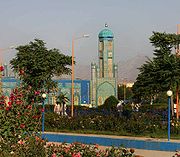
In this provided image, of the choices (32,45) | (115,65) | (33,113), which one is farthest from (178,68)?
(115,65)

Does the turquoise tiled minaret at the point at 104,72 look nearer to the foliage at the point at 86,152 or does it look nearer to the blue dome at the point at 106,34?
the blue dome at the point at 106,34

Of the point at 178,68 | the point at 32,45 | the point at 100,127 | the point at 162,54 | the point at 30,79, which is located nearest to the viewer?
the point at 100,127

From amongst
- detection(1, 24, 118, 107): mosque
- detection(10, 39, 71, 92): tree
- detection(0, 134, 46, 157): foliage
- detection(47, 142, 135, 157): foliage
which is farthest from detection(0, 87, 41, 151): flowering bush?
detection(1, 24, 118, 107): mosque

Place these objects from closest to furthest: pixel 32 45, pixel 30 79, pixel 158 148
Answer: pixel 158 148 < pixel 30 79 < pixel 32 45

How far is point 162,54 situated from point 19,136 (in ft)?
58.5

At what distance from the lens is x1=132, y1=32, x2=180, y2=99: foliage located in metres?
23.3

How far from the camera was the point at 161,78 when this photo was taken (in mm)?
23969

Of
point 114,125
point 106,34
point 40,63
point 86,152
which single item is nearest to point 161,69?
point 114,125

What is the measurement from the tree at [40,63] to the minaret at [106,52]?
24.5 meters

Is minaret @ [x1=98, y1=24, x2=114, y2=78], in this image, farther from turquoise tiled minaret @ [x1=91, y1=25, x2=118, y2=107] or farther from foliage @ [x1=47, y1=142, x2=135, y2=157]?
foliage @ [x1=47, y1=142, x2=135, y2=157]

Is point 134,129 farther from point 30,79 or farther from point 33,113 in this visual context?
point 30,79

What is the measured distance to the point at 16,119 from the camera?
28.0 feet

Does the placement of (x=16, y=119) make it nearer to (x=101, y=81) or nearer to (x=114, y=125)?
(x=114, y=125)

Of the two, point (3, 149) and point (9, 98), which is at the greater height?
point (9, 98)
